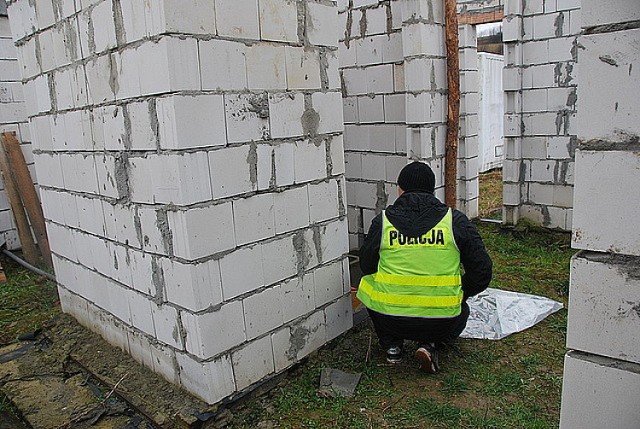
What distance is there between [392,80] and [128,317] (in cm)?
341

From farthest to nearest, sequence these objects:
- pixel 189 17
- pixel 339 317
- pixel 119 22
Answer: pixel 339 317, pixel 119 22, pixel 189 17

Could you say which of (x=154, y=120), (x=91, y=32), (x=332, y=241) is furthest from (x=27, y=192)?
(x=332, y=241)

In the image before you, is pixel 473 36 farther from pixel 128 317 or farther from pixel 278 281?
pixel 128 317

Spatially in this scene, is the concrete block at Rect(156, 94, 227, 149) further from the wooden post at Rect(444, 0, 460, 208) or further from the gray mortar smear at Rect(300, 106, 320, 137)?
the wooden post at Rect(444, 0, 460, 208)

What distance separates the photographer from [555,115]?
19.9 feet

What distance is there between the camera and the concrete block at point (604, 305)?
1.55 metres

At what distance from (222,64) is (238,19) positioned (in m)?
0.29

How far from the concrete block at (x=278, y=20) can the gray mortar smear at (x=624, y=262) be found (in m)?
2.25

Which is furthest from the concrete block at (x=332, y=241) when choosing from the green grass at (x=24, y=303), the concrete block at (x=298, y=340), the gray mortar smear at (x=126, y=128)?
the green grass at (x=24, y=303)

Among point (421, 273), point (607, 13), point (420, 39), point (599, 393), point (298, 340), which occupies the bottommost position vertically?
point (298, 340)

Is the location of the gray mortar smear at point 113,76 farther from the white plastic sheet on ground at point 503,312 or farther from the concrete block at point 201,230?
the white plastic sheet on ground at point 503,312

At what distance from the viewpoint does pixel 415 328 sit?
3.36 metres

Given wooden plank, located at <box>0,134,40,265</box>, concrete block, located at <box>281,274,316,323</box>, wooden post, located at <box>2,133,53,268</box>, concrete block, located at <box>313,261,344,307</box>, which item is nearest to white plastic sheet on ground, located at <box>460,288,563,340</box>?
concrete block, located at <box>313,261,344,307</box>

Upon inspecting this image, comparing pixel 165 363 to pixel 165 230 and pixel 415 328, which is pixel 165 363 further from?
pixel 415 328
